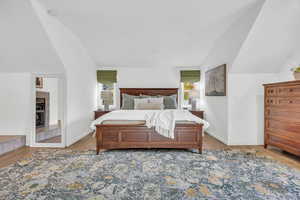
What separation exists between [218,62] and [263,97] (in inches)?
49.9

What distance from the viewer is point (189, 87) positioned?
216 inches

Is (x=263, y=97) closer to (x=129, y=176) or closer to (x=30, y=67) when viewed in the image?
(x=129, y=176)

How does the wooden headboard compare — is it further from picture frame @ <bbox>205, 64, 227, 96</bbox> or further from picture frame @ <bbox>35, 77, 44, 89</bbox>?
picture frame @ <bbox>35, 77, 44, 89</bbox>

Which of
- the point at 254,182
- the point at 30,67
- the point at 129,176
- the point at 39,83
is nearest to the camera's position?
the point at 254,182

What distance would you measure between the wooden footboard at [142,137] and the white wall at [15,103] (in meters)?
1.88

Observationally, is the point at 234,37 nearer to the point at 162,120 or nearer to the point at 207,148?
the point at 162,120

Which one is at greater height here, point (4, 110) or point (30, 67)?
point (30, 67)

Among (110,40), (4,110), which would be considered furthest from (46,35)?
(4,110)

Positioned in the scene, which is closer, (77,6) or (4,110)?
(77,6)

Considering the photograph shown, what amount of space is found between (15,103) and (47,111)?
64 centimetres

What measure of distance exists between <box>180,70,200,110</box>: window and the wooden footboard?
86.6 inches

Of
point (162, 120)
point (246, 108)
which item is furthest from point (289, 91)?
point (162, 120)

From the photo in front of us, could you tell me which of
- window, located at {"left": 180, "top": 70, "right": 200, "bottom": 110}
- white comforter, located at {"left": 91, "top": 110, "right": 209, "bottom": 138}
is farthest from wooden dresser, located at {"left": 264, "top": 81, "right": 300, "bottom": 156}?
window, located at {"left": 180, "top": 70, "right": 200, "bottom": 110}

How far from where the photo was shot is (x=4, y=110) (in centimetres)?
364
